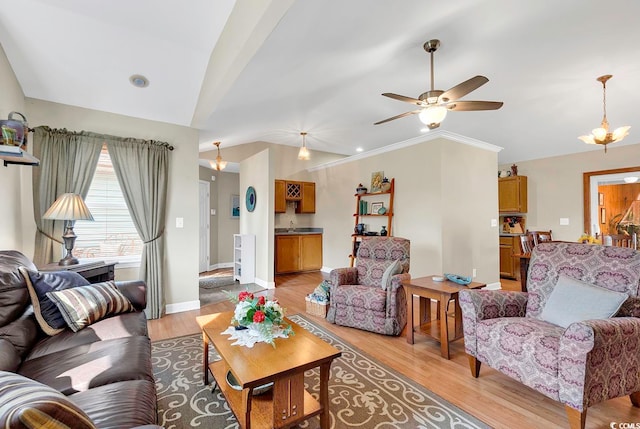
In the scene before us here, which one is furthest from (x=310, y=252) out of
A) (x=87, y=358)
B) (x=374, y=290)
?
(x=87, y=358)

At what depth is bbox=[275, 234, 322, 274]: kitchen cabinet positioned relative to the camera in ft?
20.5

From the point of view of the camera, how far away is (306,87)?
3164 mm

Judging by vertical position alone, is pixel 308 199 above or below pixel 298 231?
above

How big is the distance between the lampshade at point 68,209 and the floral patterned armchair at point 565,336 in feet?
11.6

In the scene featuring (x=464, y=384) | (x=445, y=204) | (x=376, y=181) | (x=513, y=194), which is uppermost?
(x=376, y=181)

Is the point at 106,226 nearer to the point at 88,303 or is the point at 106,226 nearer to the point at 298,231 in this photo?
the point at 88,303

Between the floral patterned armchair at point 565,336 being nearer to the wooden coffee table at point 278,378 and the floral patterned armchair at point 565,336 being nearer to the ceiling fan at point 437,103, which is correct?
the wooden coffee table at point 278,378

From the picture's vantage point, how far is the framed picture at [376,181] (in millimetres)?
5203

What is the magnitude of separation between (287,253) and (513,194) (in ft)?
16.0

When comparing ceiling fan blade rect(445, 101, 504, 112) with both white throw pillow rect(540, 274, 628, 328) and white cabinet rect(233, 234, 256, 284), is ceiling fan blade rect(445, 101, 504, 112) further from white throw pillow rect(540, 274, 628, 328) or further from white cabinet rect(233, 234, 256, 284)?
white cabinet rect(233, 234, 256, 284)

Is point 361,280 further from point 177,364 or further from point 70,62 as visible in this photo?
point 70,62

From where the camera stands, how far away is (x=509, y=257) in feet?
Answer: 18.9

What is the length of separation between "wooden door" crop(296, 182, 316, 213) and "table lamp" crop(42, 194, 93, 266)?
4.52 metres

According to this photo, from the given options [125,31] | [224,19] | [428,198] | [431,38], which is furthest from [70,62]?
[428,198]
